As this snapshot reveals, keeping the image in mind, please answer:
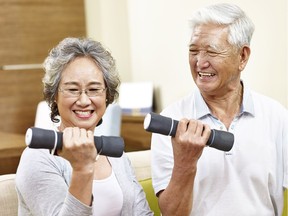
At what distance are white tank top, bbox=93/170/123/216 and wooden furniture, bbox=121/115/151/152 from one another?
91.3 inches

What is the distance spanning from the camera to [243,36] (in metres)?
1.76

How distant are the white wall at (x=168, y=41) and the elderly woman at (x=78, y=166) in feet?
4.68

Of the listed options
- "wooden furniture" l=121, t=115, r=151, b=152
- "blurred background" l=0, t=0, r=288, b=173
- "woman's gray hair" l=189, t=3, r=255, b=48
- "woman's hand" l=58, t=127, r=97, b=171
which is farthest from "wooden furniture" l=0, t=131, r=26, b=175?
"woman's hand" l=58, t=127, r=97, b=171

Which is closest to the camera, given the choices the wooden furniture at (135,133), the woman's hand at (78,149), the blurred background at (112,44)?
the woman's hand at (78,149)

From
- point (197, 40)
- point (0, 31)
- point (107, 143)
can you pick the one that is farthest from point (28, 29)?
point (107, 143)

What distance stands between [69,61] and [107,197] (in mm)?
412

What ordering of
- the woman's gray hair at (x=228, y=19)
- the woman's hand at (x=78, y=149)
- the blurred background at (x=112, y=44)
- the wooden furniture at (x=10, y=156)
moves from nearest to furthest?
the woman's hand at (x=78, y=149), the woman's gray hair at (x=228, y=19), the wooden furniture at (x=10, y=156), the blurred background at (x=112, y=44)

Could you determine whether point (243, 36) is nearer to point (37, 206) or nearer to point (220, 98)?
point (220, 98)

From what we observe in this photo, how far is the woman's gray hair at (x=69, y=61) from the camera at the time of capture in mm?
1576

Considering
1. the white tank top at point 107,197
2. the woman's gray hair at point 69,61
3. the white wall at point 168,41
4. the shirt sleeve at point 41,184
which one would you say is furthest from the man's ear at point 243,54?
the white wall at point 168,41

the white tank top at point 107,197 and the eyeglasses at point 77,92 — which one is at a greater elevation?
the eyeglasses at point 77,92

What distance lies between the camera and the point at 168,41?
12.8 feet

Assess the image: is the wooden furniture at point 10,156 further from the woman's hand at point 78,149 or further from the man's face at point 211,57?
the woman's hand at point 78,149

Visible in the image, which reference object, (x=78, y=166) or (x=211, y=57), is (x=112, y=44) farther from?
(x=78, y=166)
